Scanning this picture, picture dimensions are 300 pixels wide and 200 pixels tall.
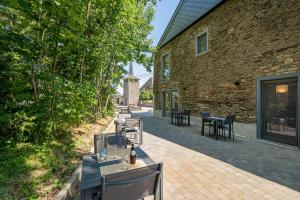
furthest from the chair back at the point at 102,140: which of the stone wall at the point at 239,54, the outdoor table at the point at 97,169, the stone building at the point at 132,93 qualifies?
the stone building at the point at 132,93

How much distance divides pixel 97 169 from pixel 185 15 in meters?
12.6

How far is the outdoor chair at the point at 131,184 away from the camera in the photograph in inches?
66.1

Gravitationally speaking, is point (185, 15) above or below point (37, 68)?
above

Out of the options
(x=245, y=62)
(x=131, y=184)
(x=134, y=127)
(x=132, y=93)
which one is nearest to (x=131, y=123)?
(x=134, y=127)

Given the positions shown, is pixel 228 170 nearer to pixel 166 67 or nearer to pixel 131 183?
pixel 131 183

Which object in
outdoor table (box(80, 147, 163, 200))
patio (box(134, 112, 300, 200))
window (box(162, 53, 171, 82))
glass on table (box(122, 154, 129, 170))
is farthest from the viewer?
window (box(162, 53, 171, 82))

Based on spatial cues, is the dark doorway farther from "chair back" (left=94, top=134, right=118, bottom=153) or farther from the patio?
"chair back" (left=94, top=134, right=118, bottom=153)

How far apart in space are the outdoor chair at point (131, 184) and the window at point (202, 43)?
9.21 metres

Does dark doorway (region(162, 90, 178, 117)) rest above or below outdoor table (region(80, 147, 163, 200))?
above

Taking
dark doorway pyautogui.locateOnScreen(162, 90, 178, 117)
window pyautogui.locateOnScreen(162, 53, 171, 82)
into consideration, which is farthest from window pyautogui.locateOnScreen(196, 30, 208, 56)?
window pyautogui.locateOnScreen(162, 53, 171, 82)

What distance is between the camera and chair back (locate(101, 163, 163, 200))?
168 centimetres

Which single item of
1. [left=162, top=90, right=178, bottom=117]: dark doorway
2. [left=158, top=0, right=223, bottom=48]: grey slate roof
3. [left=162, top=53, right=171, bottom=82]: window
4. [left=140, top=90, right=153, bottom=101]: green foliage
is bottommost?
[left=162, top=90, right=178, bottom=117]: dark doorway

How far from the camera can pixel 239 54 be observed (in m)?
7.80

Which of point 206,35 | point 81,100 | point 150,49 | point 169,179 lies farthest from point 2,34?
point 150,49
